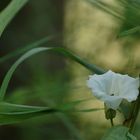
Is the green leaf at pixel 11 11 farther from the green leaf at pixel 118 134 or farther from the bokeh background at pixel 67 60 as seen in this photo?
the green leaf at pixel 118 134

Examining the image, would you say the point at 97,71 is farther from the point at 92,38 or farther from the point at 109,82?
the point at 92,38

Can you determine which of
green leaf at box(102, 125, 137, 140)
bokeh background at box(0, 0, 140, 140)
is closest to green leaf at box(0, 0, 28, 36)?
bokeh background at box(0, 0, 140, 140)

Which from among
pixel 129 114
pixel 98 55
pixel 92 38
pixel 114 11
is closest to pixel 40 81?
pixel 98 55

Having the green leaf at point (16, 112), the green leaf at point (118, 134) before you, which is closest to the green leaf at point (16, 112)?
the green leaf at point (16, 112)

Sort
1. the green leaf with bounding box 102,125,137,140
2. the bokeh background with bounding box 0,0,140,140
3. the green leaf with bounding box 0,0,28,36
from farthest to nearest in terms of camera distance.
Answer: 1. the bokeh background with bounding box 0,0,140,140
2. the green leaf with bounding box 0,0,28,36
3. the green leaf with bounding box 102,125,137,140

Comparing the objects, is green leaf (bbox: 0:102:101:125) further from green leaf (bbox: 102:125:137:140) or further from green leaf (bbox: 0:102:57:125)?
green leaf (bbox: 102:125:137:140)

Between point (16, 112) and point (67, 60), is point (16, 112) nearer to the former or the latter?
point (16, 112)
